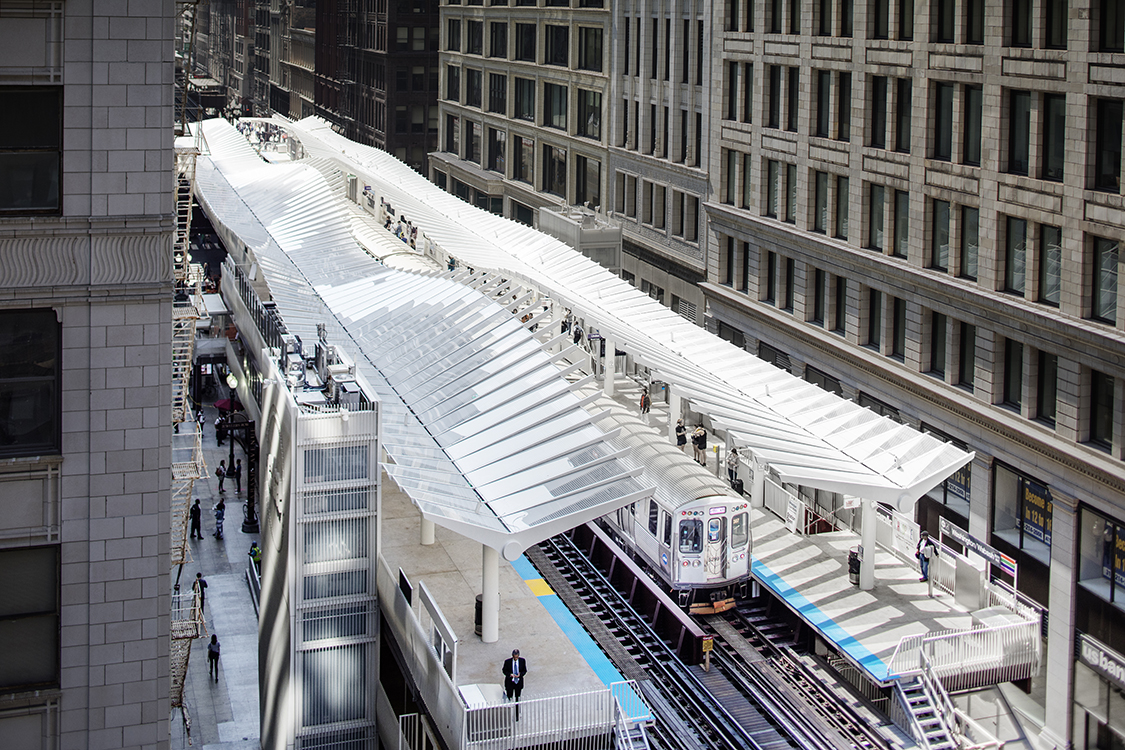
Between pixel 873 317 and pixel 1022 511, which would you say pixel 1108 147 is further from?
pixel 873 317

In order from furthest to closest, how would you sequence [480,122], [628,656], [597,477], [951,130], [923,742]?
[480,122] < [951,130] < [628,656] < [923,742] < [597,477]

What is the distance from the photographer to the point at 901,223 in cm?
5059

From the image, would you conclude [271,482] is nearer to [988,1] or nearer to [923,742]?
[923,742]

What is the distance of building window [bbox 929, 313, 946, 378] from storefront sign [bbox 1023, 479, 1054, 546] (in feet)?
21.6

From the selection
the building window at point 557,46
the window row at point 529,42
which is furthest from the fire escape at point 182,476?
the building window at point 557,46

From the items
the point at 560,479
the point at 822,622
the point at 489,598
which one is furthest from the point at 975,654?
the point at 489,598

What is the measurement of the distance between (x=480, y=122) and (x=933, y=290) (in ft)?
214

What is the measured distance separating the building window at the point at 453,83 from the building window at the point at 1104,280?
79.1 meters

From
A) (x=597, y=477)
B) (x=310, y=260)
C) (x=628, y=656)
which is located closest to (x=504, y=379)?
(x=597, y=477)

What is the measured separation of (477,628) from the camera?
32.5 meters

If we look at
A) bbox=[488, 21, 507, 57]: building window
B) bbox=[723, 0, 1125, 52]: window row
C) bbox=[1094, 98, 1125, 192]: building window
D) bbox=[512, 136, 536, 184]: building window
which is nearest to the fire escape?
bbox=[723, 0, 1125, 52]: window row

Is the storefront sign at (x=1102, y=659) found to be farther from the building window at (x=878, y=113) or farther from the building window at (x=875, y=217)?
the building window at (x=878, y=113)

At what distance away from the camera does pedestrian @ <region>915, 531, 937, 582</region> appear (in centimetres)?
4088

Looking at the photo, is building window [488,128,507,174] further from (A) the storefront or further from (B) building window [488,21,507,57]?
(A) the storefront
